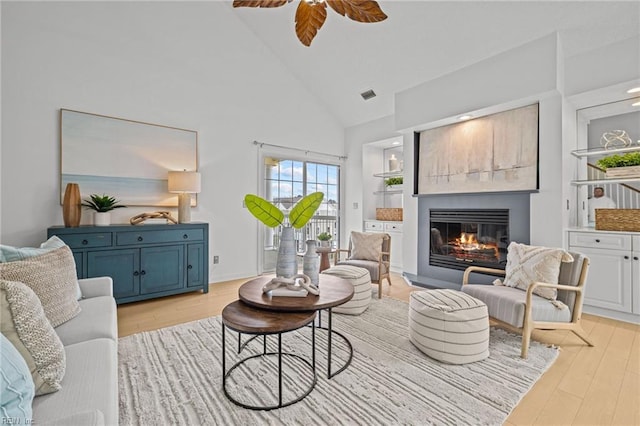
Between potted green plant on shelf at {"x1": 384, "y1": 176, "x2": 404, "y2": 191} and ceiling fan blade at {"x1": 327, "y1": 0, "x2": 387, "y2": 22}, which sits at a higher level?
ceiling fan blade at {"x1": 327, "y1": 0, "x2": 387, "y2": 22}

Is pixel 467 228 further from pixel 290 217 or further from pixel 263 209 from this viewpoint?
pixel 263 209

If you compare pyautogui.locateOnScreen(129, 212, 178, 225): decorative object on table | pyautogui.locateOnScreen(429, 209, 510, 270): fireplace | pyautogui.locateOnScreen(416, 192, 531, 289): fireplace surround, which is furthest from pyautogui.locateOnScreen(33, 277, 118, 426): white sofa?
pyautogui.locateOnScreen(429, 209, 510, 270): fireplace

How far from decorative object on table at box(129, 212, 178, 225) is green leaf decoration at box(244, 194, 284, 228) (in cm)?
219

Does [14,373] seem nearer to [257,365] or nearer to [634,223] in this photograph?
[257,365]

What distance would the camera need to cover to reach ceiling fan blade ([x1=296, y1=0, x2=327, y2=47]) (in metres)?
1.68

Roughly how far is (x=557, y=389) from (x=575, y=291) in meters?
0.86

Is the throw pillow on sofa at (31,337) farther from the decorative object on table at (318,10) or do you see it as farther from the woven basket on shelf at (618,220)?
the woven basket on shelf at (618,220)

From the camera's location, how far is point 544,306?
2322 mm

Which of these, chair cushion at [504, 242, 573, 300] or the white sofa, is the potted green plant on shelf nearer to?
chair cushion at [504, 242, 573, 300]

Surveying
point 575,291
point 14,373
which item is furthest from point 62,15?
point 575,291

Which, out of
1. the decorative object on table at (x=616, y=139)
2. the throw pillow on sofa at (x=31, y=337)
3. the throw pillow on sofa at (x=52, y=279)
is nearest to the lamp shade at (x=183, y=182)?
the throw pillow on sofa at (x=52, y=279)

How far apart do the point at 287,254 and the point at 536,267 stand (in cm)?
205

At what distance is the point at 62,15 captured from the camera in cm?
331

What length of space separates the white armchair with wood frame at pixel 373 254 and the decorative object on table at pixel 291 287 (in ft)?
5.56
